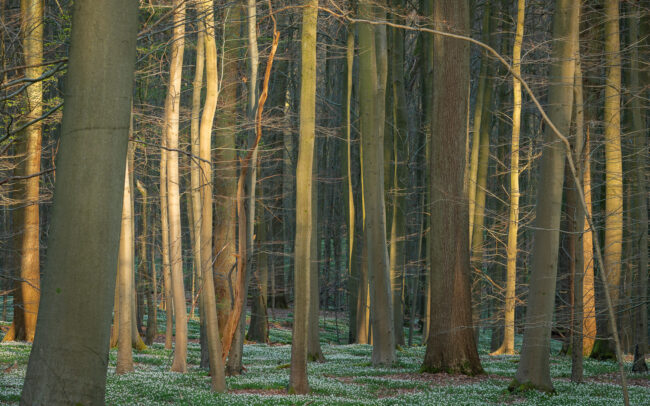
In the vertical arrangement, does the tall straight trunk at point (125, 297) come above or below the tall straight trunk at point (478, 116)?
below

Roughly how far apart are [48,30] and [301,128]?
2133 centimetres

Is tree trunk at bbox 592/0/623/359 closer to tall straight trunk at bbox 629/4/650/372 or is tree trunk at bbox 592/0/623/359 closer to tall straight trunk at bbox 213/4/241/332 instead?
tall straight trunk at bbox 629/4/650/372

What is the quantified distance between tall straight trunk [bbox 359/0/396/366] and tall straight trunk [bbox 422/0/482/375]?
164 centimetres

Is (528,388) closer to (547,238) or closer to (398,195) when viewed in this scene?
(547,238)

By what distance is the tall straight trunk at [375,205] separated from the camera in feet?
52.9

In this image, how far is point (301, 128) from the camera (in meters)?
11.0

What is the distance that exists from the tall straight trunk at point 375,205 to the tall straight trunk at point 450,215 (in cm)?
164

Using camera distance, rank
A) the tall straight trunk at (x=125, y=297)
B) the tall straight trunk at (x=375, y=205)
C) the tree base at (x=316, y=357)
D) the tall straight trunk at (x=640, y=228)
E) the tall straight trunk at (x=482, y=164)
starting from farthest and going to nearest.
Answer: the tall straight trunk at (x=482, y=164)
the tree base at (x=316, y=357)
the tall straight trunk at (x=375, y=205)
the tall straight trunk at (x=125, y=297)
the tall straight trunk at (x=640, y=228)

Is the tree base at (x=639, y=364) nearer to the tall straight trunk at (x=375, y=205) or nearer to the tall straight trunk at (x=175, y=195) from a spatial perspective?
the tall straight trunk at (x=375, y=205)

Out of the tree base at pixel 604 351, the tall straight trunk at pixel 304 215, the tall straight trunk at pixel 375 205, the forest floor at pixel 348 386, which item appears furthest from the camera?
the tree base at pixel 604 351

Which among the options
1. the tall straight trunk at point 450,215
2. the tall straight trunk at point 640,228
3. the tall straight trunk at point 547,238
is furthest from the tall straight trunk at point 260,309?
the tall straight trunk at point 547,238

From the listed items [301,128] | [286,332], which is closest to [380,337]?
[301,128]

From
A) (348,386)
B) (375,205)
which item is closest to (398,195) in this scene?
(375,205)

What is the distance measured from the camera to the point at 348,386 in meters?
12.2
